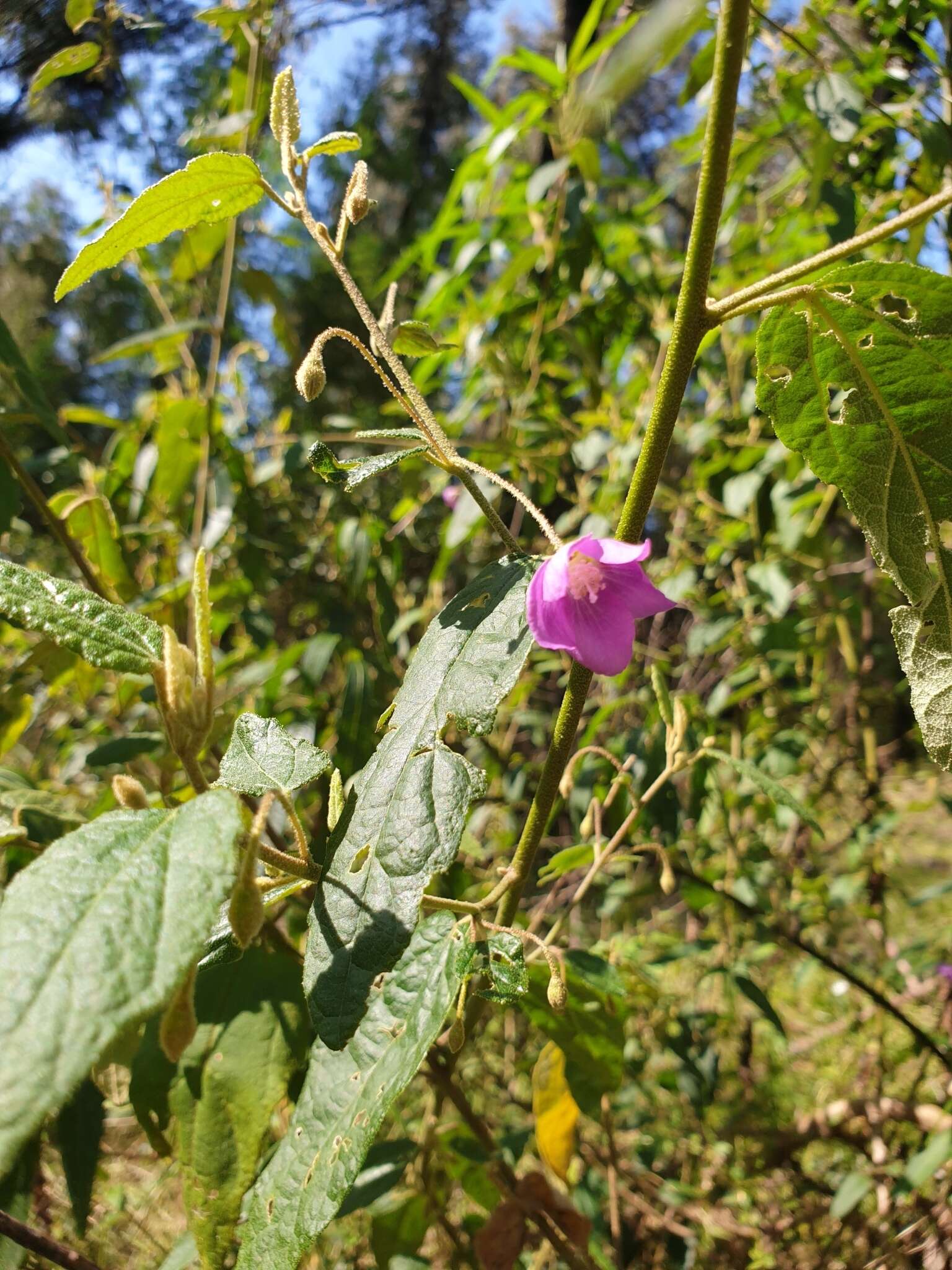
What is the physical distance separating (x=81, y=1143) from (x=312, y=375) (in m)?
0.72

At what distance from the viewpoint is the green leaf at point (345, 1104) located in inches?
19.2

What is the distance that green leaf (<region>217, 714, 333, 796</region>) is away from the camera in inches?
20.8

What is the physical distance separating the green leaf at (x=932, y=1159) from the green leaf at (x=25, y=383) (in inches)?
57.1

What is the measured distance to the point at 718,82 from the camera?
17.6 inches

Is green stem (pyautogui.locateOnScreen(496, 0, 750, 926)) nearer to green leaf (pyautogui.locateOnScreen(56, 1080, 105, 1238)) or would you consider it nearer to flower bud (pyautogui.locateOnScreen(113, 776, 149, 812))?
flower bud (pyautogui.locateOnScreen(113, 776, 149, 812))

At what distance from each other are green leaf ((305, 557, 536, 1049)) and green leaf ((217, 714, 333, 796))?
0.19 ft

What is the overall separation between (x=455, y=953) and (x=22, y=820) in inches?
19.6

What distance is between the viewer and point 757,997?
1.28 metres

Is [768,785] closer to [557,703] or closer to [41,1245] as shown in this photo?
[41,1245]

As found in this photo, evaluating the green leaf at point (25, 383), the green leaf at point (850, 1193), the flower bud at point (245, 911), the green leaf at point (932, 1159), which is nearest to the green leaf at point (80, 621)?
the flower bud at point (245, 911)

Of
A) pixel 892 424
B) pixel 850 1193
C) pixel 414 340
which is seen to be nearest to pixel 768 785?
pixel 892 424

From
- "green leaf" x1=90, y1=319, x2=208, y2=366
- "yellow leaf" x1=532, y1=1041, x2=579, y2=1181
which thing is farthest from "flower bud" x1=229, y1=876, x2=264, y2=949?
"green leaf" x1=90, y1=319, x2=208, y2=366

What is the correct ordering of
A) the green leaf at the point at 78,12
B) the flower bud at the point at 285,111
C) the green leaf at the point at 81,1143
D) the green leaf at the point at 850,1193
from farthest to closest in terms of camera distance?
1. the green leaf at the point at 850,1193
2. the green leaf at the point at 78,12
3. the green leaf at the point at 81,1143
4. the flower bud at the point at 285,111

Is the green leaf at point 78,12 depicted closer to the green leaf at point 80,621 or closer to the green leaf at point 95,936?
the green leaf at point 80,621
